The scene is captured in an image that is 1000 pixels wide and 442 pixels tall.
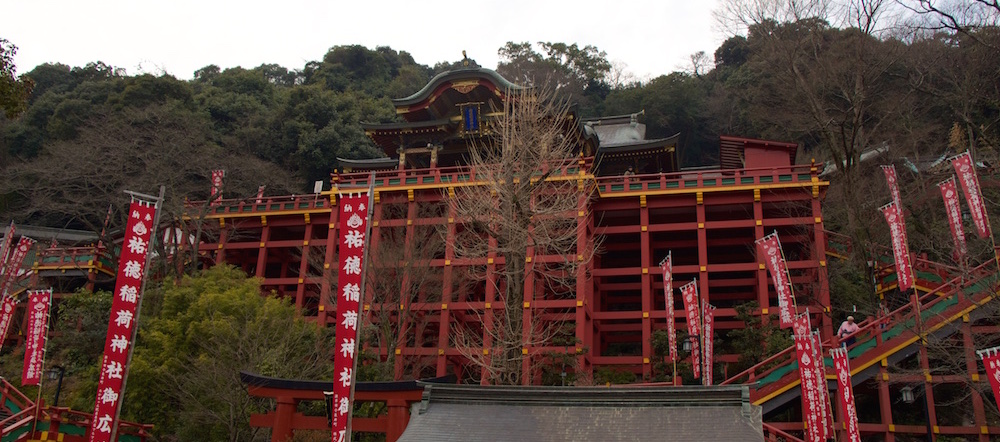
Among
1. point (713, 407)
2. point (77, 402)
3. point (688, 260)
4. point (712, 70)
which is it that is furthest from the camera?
point (712, 70)

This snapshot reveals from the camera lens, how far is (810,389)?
14016 millimetres

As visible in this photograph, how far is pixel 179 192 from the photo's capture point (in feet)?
91.0

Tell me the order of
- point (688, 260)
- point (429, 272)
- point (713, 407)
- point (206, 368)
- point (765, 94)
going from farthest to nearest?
point (765, 94), point (688, 260), point (429, 272), point (206, 368), point (713, 407)

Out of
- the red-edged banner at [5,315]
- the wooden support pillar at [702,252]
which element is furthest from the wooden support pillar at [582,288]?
the red-edged banner at [5,315]

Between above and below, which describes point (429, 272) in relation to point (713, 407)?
above

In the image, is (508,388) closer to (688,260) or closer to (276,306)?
(276,306)

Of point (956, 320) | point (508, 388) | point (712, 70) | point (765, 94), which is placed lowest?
point (508, 388)

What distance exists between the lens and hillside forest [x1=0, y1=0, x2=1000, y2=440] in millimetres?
17297

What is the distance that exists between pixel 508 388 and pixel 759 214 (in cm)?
1323

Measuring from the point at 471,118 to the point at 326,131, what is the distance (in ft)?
49.2

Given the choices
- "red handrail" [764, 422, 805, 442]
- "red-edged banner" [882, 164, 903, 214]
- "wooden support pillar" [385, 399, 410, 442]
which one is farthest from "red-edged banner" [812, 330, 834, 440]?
"wooden support pillar" [385, 399, 410, 442]

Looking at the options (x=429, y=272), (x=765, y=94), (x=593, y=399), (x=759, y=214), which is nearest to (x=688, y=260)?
(x=759, y=214)

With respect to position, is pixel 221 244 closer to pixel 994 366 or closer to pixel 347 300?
pixel 347 300

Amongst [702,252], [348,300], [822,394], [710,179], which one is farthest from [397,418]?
[710,179]
